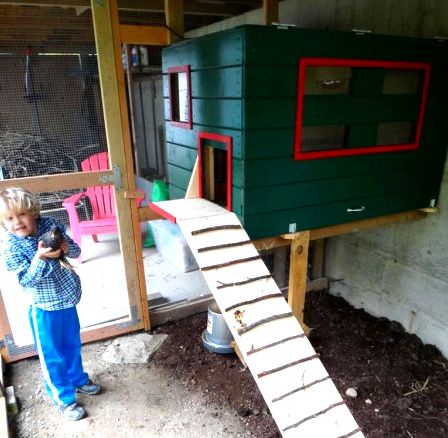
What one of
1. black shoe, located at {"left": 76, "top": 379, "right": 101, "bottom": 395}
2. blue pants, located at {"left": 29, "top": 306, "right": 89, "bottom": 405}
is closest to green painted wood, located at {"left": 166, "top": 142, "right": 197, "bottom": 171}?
blue pants, located at {"left": 29, "top": 306, "right": 89, "bottom": 405}

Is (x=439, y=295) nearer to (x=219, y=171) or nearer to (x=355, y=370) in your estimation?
(x=355, y=370)

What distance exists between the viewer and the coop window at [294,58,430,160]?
1.98 metres

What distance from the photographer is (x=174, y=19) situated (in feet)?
8.02

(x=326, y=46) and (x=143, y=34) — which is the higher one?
(x=143, y=34)

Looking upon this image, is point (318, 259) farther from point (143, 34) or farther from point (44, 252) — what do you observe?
point (44, 252)

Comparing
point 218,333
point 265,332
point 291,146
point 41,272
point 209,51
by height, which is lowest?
point 218,333

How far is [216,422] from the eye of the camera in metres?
2.10

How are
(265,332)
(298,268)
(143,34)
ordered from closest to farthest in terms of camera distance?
(265,332) → (298,268) → (143,34)

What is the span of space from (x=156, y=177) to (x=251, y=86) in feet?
11.1

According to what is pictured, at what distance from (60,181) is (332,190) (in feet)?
5.19

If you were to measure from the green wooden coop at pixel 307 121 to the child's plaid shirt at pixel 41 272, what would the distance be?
894 mm

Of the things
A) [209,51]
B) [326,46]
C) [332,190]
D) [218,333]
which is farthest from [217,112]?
[218,333]

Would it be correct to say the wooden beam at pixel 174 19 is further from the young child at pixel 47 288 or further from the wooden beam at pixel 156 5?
the young child at pixel 47 288

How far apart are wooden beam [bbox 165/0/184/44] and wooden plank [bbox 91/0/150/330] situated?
0.39 m
